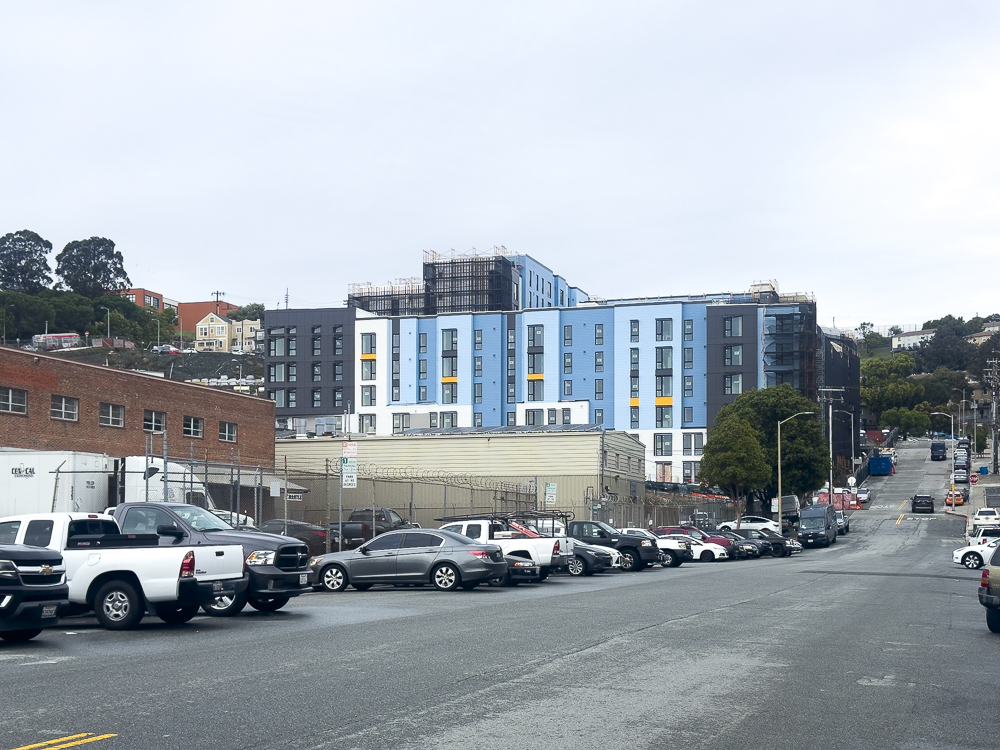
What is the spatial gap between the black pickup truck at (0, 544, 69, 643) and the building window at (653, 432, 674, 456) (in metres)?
96.5

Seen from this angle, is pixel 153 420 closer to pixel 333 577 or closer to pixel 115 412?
pixel 115 412

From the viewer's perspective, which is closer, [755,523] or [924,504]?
[755,523]

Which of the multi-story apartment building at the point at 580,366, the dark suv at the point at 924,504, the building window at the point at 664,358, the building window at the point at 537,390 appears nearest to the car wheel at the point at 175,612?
the dark suv at the point at 924,504

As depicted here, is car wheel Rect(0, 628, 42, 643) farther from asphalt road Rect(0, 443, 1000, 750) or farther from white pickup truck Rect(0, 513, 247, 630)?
white pickup truck Rect(0, 513, 247, 630)

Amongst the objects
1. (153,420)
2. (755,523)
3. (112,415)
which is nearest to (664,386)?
(755,523)

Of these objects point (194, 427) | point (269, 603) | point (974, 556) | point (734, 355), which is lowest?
point (974, 556)

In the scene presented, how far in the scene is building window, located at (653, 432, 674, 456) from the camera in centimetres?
10860

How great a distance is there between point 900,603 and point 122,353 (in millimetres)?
138792

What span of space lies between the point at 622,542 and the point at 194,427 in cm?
1930

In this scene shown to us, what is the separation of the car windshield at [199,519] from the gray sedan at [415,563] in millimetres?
6211

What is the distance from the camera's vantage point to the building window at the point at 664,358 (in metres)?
109

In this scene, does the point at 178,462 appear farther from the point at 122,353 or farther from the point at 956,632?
the point at 122,353

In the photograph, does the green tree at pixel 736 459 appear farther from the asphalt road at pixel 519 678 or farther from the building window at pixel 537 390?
the asphalt road at pixel 519 678

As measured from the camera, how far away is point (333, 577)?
25250mm
